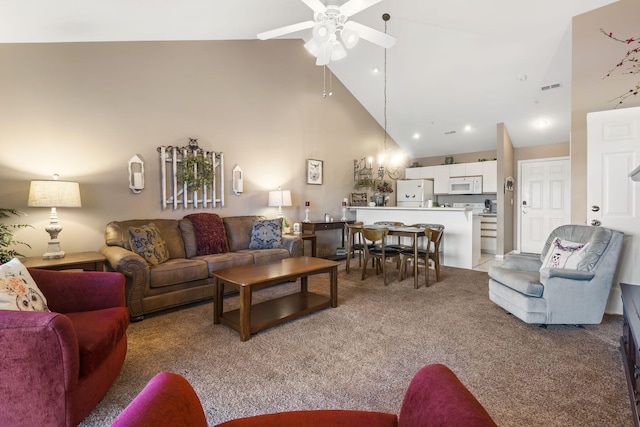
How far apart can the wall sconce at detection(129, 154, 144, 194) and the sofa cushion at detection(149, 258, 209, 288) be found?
3.54 feet

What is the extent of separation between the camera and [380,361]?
7.38ft

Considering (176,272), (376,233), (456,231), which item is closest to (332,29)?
(376,233)

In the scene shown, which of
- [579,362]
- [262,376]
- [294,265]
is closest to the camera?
[262,376]

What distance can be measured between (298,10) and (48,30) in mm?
2785

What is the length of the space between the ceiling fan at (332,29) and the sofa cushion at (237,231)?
2484mm

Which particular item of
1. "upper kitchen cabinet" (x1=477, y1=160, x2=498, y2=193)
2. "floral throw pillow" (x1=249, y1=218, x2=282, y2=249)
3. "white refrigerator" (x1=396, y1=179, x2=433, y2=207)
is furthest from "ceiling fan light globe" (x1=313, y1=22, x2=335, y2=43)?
"upper kitchen cabinet" (x1=477, y1=160, x2=498, y2=193)

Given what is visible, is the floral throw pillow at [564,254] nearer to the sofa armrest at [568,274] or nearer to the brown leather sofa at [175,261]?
the sofa armrest at [568,274]

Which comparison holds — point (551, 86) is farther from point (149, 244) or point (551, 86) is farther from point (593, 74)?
point (149, 244)

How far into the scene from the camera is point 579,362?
223 centimetres

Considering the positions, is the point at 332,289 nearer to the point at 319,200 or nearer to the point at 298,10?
the point at 319,200

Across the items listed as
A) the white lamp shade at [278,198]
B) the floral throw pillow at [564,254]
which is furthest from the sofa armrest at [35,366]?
the white lamp shade at [278,198]

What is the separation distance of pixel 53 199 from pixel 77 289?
1414 millimetres

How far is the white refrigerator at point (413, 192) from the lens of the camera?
299 inches

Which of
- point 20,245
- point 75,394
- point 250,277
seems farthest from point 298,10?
point 75,394
